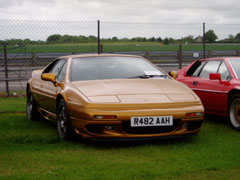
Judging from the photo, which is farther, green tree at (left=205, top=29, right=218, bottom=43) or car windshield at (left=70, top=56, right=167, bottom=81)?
green tree at (left=205, top=29, right=218, bottom=43)

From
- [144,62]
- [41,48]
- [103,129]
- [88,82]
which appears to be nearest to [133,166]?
[103,129]

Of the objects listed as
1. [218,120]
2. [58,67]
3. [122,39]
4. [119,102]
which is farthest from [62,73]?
[122,39]

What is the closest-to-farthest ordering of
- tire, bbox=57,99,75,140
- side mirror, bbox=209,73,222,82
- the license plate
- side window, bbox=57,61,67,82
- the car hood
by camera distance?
1. the license plate
2. the car hood
3. tire, bbox=57,99,75,140
4. side window, bbox=57,61,67,82
5. side mirror, bbox=209,73,222,82

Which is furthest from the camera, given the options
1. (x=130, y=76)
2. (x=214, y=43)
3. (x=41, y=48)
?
(x=214, y=43)

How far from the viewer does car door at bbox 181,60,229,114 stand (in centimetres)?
754

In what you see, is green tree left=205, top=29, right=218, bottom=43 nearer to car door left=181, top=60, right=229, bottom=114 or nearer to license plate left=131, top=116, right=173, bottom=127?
car door left=181, top=60, right=229, bottom=114

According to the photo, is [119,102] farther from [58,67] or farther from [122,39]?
[122,39]

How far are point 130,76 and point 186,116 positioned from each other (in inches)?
46.8

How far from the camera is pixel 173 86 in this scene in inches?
246

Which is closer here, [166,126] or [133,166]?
[133,166]

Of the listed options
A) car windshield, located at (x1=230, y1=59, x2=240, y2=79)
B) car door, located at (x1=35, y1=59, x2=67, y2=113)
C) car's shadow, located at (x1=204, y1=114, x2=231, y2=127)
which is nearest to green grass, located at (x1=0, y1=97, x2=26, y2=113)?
Answer: car door, located at (x1=35, y1=59, x2=67, y2=113)

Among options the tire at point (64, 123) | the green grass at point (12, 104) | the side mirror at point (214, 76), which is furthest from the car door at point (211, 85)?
the green grass at point (12, 104)

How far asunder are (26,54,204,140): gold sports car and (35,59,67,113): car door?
0.03 m

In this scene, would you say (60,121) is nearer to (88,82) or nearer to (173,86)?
(88,82)
